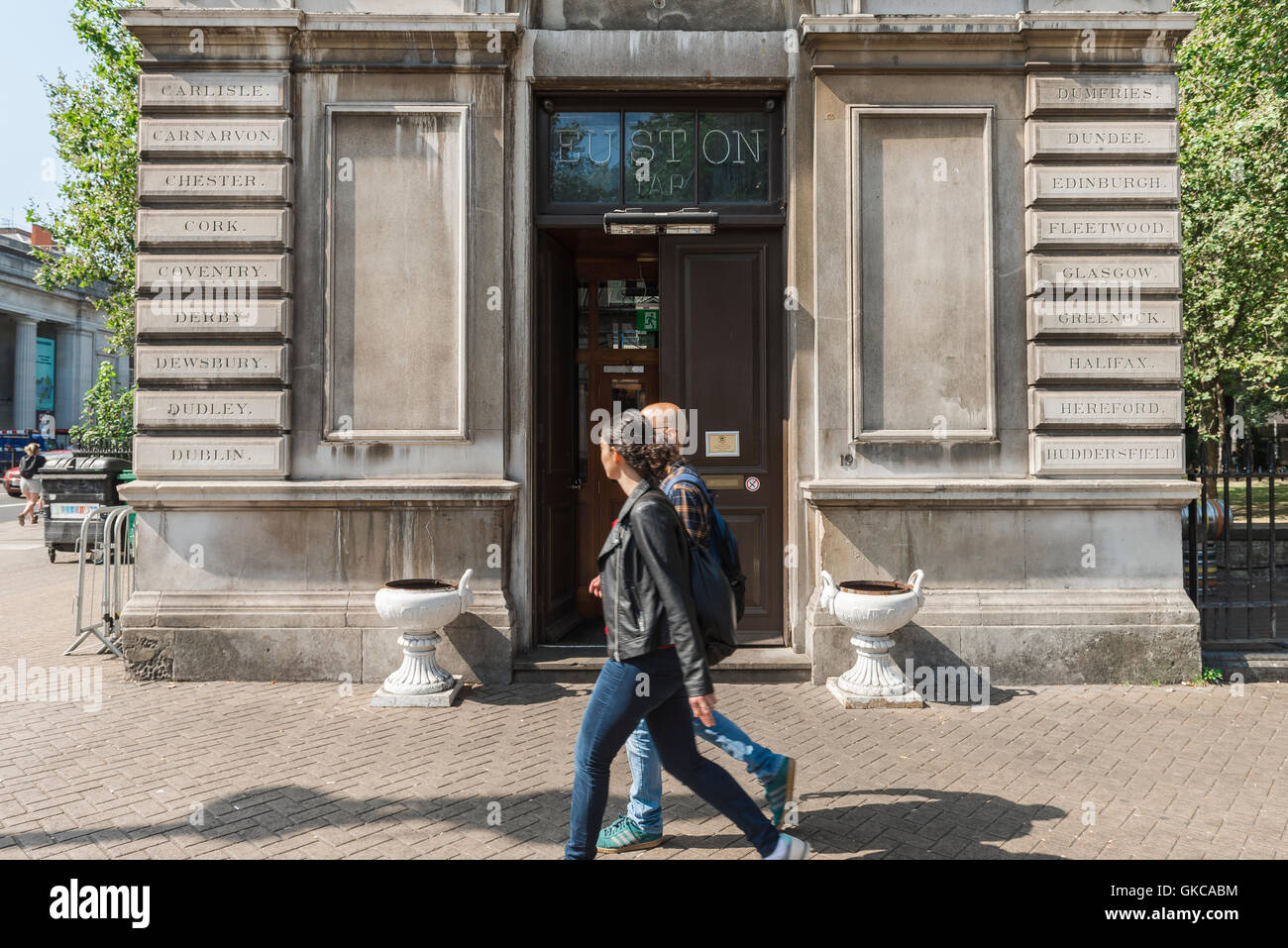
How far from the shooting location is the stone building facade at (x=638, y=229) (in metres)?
7.64

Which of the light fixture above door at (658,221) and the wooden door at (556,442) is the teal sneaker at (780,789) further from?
the light fixture above door at (658,221)

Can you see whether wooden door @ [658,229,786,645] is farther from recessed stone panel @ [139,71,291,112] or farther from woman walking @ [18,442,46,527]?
woman walking @ [18,442,46,527]

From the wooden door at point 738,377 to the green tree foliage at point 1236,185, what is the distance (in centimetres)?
1131

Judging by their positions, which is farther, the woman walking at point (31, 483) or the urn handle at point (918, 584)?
the woman walking at point (31, 483)

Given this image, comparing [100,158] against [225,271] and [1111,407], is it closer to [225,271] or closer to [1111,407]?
[225,271]

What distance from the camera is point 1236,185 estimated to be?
16484 mm

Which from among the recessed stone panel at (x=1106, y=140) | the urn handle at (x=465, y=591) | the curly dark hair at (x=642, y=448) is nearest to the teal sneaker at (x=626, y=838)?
the curly dark hair at (x=642, y=448)

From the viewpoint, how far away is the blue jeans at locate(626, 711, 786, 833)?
4.32m

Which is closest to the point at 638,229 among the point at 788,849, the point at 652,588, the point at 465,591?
the point at 465,591

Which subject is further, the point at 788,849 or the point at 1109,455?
the point at 1109,455

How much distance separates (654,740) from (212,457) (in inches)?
228

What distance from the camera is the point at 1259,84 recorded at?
16156 mm
